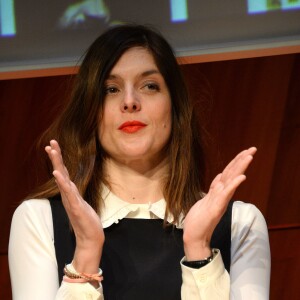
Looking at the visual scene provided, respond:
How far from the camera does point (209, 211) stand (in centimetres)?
194

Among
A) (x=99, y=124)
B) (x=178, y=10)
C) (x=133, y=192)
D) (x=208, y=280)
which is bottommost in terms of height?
(x=208, y=280)

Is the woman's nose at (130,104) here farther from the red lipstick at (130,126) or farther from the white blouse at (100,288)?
the white blouse at (100,288)

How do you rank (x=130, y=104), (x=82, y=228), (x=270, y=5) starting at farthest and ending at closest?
(x=270, y=5)
(x=130, y=104)
(x=82, y=228)

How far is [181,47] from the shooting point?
2.47 metres

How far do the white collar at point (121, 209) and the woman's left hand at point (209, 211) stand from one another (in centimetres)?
18

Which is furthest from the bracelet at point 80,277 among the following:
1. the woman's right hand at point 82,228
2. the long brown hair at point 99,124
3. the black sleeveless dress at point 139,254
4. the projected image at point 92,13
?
the projected image at point 92,13

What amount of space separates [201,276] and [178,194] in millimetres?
264

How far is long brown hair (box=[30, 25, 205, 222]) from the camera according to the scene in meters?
2.16

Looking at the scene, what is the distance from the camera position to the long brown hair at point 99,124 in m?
2.16

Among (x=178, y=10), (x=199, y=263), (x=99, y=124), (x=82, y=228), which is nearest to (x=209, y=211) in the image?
(x=199, y=263)

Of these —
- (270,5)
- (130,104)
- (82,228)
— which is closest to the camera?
(82,228)

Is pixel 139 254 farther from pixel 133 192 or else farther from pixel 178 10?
pixel 178 10

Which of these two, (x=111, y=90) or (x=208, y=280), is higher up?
(x=111, y=90)

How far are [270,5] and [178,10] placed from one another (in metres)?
0.21
